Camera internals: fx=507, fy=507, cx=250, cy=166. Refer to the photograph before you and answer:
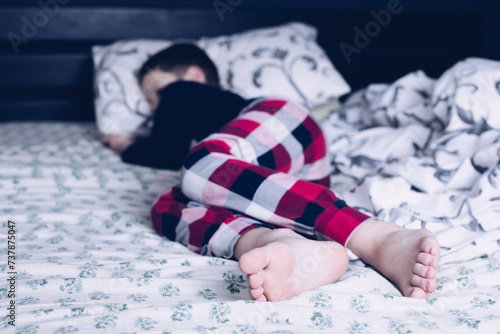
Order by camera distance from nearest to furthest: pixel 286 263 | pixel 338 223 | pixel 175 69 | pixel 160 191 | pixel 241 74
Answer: pixel 286 263 < pixel 338 223 < pixel 160 191 < pixel 175 69 < pixel 241 74

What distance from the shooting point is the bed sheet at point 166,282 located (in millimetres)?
665

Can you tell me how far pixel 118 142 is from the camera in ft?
5.23

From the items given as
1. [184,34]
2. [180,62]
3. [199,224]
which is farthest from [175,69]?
[199,224]

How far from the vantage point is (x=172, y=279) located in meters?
0.79

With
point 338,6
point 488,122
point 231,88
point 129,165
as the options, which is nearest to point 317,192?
point 488,122

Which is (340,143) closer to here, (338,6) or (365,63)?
(365,63)

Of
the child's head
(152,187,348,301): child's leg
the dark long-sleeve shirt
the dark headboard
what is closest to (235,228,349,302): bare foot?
(152,187,348,301): child's leg

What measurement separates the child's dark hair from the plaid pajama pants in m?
0.43

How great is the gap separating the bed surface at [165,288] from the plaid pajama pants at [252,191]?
50 mm

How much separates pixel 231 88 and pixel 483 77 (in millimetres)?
759

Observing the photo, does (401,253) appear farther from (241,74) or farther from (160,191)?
(241,74)

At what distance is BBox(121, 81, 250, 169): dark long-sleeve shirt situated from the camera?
51.1 inches

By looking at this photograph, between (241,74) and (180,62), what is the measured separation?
0.82 feet

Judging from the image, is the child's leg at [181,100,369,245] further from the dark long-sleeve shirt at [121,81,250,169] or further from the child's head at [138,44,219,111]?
the child's head at [138,44,219,111]
